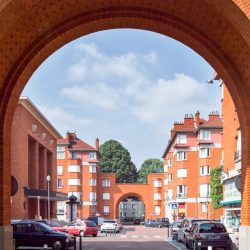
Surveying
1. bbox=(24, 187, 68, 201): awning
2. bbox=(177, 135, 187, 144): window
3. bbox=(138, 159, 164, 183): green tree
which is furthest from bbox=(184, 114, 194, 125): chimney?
bbox=(138, 159, 164, 183): green tree

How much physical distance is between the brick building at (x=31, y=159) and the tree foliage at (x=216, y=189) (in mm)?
18470

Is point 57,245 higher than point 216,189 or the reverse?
the reverse

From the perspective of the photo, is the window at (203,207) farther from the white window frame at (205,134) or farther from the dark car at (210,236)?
the dark car at (210,236)

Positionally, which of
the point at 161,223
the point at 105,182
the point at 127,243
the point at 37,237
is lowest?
the point at 161,223

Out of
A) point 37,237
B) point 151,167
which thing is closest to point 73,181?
point 151,167

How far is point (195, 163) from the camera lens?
83.3m

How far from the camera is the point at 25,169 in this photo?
1997 inches

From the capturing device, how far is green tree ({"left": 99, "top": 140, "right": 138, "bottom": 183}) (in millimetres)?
123250

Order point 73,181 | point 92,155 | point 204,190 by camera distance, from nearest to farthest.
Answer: point 204,190 → point 73,181 → point 92,155

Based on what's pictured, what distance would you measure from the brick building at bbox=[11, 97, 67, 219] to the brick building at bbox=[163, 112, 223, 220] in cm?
2111

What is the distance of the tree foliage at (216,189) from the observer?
6815 centimetres

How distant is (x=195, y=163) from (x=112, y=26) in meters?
66.8

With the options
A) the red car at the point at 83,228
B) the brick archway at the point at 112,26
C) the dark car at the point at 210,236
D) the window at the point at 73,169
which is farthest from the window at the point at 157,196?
the brick archway at the point at 112,26

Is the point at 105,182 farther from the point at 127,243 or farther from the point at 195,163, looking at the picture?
the point at 127,243
